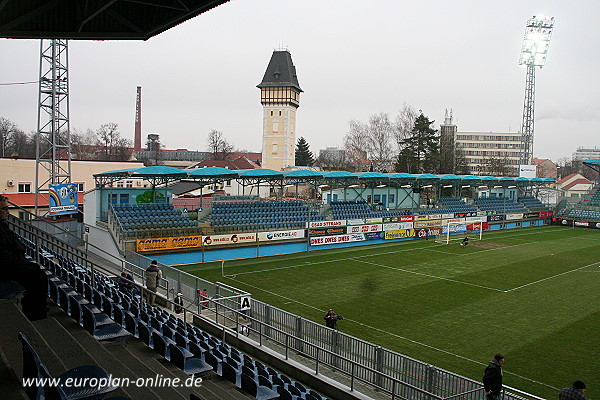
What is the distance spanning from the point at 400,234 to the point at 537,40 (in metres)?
44.9

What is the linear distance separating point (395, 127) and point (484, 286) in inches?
2493

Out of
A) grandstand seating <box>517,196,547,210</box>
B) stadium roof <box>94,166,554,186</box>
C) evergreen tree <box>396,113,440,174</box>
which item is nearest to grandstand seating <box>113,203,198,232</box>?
stadium roof <box>94,166,554,186</box>

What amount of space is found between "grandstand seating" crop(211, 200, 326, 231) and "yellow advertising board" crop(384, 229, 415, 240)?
22.3 ft

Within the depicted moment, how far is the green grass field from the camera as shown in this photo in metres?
15.9

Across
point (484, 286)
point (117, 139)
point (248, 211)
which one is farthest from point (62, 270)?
point (117, 139)

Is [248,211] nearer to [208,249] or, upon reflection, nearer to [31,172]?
[208,249]

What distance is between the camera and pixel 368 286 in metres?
25.7

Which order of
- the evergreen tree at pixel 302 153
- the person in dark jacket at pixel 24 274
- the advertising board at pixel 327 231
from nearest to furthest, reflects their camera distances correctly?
the person in dark jacket at pixel 24 274
the advertising board at pixel 327 231
the evergreen tree at pixel 302 153

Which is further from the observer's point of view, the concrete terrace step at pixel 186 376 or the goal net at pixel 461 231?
the goal net at pixel 461 231

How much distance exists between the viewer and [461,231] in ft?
160

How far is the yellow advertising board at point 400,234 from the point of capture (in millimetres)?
42656

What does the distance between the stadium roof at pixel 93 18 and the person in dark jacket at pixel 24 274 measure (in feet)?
24.7

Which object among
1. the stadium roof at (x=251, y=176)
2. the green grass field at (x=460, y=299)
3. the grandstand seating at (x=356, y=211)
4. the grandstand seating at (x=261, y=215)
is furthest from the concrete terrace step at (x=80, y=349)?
the grandstand seating at (x=356, y=211)

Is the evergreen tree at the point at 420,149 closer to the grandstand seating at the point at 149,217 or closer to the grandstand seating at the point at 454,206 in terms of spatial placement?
the grandstand seating at the point at 454,206
